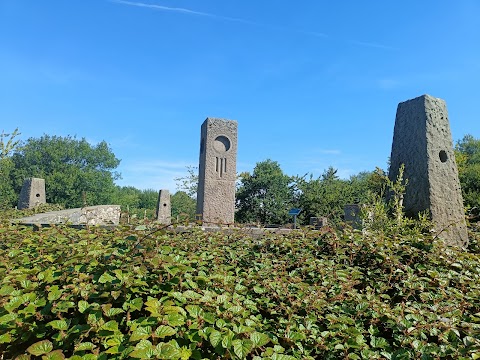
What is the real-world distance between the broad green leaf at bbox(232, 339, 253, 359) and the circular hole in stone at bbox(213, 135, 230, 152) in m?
9.35

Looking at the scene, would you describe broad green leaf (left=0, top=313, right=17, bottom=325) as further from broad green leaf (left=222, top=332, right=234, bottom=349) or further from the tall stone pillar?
the tall stone pillar

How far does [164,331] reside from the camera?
1.70 metres

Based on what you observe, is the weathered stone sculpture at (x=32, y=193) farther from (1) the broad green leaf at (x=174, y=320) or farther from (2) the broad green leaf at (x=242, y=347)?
(2) the broad green leaf at (x=242, y=347)

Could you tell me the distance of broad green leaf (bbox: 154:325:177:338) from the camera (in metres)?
1.67

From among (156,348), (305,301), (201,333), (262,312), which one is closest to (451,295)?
(305,301)

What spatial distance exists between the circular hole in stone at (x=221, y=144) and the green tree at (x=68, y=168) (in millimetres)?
24816

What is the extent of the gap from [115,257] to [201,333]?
A: 3.13 ft

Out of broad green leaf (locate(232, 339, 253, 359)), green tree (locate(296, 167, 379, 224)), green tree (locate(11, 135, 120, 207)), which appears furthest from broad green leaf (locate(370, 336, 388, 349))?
green tree (locate(11, 135, 120, 207))

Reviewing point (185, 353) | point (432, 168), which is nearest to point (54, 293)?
point (185, 353)

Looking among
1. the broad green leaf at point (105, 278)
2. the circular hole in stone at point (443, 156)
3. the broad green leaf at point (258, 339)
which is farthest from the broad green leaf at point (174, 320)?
the circular hole in stone at point (443, 156)

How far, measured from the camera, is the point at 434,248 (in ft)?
12.3

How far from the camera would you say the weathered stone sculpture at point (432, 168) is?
5.43 meters

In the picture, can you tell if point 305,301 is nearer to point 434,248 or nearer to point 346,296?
point 346,296

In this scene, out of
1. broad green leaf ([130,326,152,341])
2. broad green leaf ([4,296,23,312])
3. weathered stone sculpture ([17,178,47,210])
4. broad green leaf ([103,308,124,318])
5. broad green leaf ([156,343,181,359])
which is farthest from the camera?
weathered stone sculpture ([17,178,47,210])
